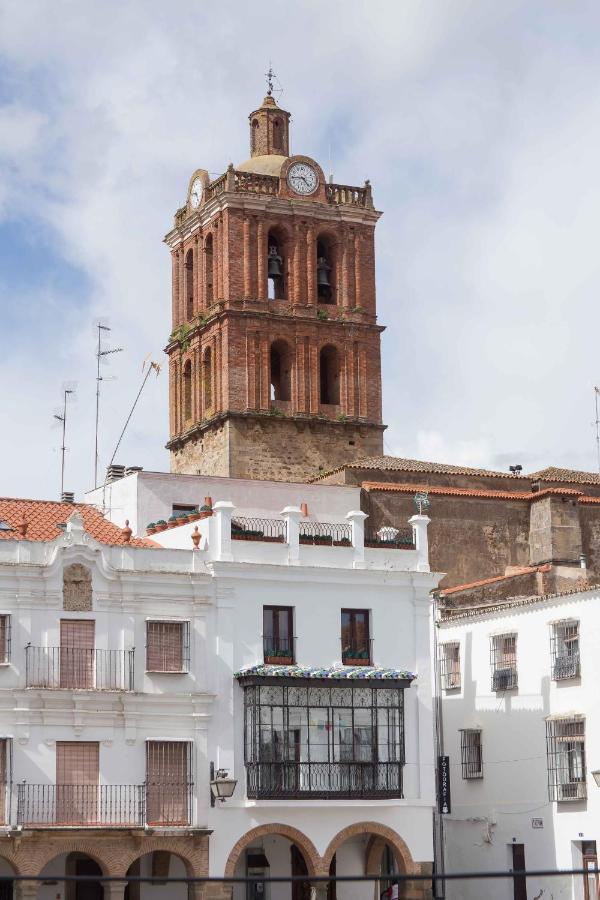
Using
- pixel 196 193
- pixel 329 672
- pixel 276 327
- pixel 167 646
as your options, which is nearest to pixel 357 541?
pixel 329 672

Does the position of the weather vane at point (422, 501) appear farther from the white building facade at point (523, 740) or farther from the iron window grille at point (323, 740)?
the iron window grille at point (323, 740)

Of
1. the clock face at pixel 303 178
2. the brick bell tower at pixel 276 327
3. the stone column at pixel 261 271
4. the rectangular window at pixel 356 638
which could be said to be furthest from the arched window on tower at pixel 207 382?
the rectangular window at pixel 356 638

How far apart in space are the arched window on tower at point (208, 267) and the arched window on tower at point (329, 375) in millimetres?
5117

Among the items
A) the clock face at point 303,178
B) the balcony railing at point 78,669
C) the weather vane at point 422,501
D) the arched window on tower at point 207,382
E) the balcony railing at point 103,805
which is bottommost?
the balcony railing at point 103,805

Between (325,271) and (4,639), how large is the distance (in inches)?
1297

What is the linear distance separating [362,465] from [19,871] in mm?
23241

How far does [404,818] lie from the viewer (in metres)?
42.0

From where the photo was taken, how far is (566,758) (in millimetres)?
44281

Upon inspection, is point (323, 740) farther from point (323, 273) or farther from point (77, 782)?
point (323, 273)

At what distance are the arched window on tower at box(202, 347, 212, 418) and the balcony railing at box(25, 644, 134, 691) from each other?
28.2 m

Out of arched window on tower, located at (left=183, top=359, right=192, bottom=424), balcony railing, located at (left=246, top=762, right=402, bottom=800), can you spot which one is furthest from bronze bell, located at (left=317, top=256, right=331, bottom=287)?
balcony railing, located at (left=246, top=762, right=402, bottom=800)

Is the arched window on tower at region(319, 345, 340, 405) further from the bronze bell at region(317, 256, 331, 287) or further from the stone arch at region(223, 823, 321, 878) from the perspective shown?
the stone arch at region(223, 823, 321, 878)

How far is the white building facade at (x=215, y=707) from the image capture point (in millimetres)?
38938

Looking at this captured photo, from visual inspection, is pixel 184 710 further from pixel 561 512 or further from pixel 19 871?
pixel 561 512
